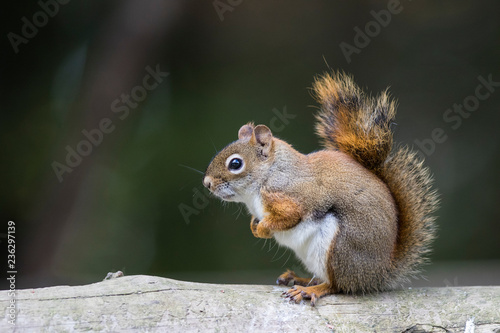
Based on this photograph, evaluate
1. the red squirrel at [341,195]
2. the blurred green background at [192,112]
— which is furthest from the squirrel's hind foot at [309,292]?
the blurred green background at [192,112]

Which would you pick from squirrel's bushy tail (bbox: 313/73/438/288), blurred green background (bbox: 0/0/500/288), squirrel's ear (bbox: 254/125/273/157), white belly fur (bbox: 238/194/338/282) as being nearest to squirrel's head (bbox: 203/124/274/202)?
squirrel's ear (bbox: 254/125/273/157)

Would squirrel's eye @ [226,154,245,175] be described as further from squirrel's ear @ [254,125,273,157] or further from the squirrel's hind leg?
the squirrel's hind leg

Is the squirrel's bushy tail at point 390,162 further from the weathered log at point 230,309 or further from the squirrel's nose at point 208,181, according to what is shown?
the squirrel's nose at point 208,181

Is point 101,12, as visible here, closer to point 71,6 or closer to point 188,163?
point 71,6

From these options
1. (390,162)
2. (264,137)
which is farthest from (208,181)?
(390,162)

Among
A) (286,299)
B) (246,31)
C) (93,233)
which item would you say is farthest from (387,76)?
(286,299)

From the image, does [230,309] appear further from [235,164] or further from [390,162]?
[390,162]

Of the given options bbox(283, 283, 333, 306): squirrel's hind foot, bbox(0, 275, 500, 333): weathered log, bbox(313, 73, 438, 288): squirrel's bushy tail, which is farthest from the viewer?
bbox(313, 73, 438, 288): squirrel's bushy tail
